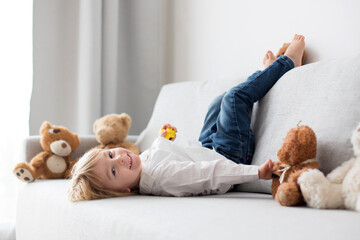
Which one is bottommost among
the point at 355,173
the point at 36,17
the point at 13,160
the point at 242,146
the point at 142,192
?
the point at 13,160

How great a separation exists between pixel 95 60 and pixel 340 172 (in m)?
1.89

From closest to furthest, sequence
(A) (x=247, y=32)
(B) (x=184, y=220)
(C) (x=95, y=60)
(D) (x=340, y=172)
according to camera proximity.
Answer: (B) (x=184, y=220)
(D) (x=340, y=172)
(A) (x=247, y=32)
(C) (x=95, y=60)

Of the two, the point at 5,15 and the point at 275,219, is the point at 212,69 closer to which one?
the point at 5,15

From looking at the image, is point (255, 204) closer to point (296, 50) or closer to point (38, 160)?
point (296, 50)

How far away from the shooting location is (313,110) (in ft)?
4.38

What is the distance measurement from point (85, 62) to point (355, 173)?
196cm

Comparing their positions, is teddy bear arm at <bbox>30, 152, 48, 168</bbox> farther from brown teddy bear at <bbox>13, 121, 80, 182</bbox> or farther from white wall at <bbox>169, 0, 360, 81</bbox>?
white wall at <bbox>169, 0, 360, 81</bbox>

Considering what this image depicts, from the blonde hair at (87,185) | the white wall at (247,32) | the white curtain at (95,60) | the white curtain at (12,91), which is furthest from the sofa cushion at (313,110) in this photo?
the white curtain at (12,91)

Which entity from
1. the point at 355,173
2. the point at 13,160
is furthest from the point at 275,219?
the point at 13,160

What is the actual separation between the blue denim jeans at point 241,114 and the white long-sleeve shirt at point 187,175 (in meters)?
0.16

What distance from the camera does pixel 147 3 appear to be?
2.84 m

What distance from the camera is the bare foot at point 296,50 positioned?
1716mm

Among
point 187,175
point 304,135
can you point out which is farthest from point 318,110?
point 187,175

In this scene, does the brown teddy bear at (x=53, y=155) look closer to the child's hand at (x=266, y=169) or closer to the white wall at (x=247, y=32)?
the white wall at (x=247, y=32)
